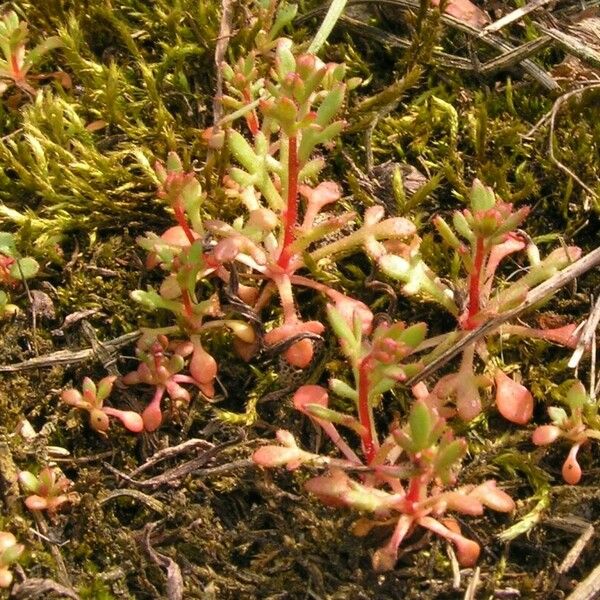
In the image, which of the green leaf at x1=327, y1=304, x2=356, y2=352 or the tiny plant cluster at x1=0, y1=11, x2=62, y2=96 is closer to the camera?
the green leaf at x1=327, y1=304, x2=356, y2=352

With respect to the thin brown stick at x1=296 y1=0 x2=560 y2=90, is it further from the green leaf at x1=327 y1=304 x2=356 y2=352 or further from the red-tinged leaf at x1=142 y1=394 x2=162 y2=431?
the red-tinged leaf at x1=142 y1=394 x2=162 y2=431

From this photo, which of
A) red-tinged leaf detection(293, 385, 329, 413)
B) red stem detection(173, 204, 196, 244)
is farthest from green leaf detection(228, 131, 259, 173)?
red-tinged leaf detection(293, 385, 329, 413)

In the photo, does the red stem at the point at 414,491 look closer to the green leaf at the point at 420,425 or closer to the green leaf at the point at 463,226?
the green leaf at the point at 420,425

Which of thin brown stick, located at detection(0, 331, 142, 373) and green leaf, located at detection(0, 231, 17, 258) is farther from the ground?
green leaf, located at detection(0, 231, 17, 258)

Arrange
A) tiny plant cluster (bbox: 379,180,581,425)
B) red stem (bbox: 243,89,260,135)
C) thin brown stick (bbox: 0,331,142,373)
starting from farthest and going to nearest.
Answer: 1. red stem (bbox: 243,89,260,135)
2. thin brown stick (bbox: 0,331,142,373)
3. tiny plant cluster (bbox: 379,180,581,425)

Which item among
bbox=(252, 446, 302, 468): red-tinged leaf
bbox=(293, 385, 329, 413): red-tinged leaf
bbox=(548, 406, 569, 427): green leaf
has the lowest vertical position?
bbox=(252, 446, 302, 468): red-tinged leaf

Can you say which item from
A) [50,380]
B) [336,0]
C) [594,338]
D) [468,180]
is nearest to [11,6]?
[336,0]

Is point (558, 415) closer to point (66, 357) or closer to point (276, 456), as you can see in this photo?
point (276, 456)

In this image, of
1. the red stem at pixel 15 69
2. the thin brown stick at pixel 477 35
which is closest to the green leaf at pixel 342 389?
the thin brown stick at pixel 477 35
